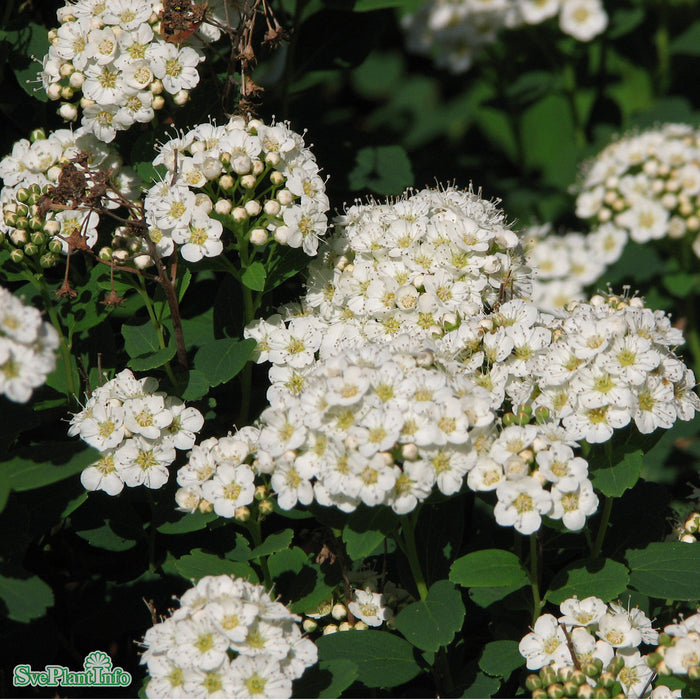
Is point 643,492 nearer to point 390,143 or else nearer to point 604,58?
point 390,143

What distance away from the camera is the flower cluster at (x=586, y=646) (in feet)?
8.27

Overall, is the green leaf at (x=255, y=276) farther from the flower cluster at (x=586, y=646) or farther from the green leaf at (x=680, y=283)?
the green leaf at (x=680, y=283)

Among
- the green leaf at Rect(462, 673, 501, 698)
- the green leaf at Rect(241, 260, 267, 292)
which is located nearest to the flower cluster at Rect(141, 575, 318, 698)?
the green leaf at Rect(462, 673, 501, 698)

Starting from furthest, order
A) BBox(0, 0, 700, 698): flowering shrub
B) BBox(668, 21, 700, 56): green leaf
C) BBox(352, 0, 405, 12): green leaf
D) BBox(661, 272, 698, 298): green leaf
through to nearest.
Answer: BBox(668, 21, 700, 56): green leaf, BBox(661, 272, 698, 298): green leaf, BBox(352, 0, 405, 12): green leaf, BBox(0, 0, 700, 698): flowering shrub

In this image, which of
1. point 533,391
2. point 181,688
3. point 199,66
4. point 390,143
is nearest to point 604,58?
point 390,143

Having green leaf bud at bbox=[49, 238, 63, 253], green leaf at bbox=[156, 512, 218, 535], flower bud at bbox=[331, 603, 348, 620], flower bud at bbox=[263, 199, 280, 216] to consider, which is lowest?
flower bud at bbox=[331, 603, 348, 620]

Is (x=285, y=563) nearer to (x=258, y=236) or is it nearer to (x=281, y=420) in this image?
(x=281, y=420)

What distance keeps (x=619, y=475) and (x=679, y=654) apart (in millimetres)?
499

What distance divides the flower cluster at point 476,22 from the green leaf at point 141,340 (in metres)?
3.22

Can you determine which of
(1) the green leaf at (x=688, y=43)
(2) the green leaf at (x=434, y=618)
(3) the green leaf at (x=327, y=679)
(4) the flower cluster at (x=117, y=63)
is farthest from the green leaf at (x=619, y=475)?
(1) the green leaf at (x=688, y=43)

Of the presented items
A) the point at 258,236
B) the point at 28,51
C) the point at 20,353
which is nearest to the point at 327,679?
the point at 20,353

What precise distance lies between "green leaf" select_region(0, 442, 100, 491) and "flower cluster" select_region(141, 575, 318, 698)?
1.48ft

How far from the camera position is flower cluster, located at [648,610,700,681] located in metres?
2.46

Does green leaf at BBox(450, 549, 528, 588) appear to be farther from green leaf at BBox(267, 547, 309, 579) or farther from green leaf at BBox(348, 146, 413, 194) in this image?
green leaf at BBox(348, 146, 413, 194)
